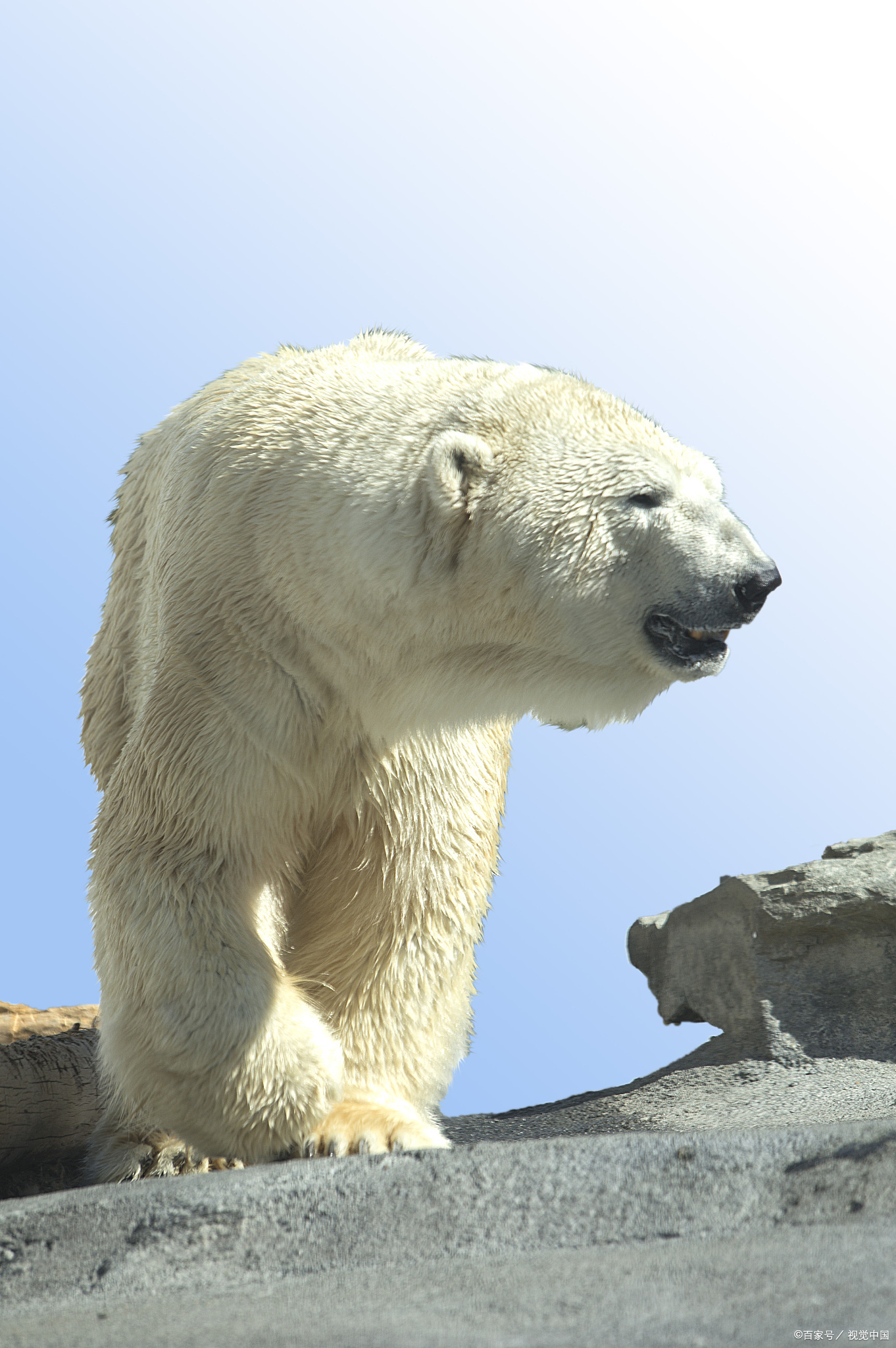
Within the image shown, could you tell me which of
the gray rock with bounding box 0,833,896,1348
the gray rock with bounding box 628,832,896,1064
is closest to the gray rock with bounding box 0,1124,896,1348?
the gray rock with bounding box 0,833,896,1348

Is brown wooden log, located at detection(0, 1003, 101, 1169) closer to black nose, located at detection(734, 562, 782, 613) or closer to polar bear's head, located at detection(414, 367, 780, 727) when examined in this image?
polar bear's head, located at detection(414, 367, 780, 727)

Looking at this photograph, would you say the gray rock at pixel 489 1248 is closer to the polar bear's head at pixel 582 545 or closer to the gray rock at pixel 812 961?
the polar bear's head at pixel 582 545

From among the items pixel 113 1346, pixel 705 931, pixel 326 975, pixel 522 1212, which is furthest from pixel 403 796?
pixel 705 931

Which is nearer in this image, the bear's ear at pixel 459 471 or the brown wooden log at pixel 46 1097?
the bear's ear at pixel 459 471

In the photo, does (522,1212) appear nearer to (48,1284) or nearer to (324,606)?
(48,1284)

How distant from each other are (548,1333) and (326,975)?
1524 mm

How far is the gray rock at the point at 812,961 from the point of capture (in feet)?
14.2

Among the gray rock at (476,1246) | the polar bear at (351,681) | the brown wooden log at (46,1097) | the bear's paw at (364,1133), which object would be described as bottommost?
the brown wooden log at (46,1097)

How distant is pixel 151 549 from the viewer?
9.84ft

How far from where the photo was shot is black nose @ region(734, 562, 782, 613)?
2406mm

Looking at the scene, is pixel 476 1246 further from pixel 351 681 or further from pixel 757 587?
pixel 757 587

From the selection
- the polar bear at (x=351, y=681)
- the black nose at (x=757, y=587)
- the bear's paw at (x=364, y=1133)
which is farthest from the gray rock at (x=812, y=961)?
the black nose at (x=757, y=587)

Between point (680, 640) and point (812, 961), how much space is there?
2.44m

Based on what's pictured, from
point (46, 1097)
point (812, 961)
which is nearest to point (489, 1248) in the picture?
point (46, 1097)
